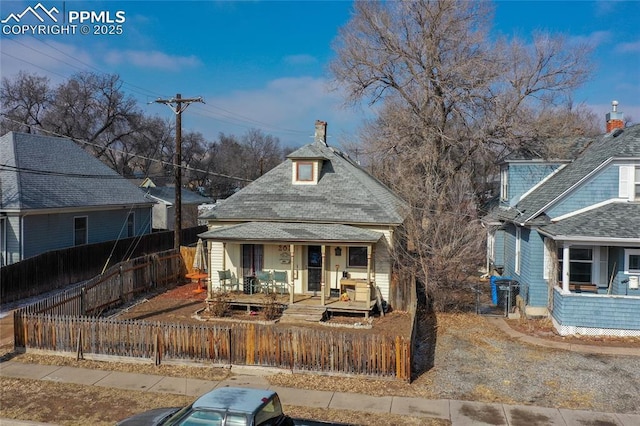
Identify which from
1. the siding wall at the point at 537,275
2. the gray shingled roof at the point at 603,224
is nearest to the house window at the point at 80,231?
the siding wall at the point at 537,275

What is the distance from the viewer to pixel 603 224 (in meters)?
15.7

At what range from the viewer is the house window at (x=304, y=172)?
21.9m

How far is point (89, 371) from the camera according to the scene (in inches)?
492

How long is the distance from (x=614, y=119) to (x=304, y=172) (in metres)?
14.2

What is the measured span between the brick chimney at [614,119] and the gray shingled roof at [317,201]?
404 inches

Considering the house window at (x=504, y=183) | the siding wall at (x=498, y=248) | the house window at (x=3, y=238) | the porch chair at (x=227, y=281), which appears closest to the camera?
the porch chair at (x=227, y=281)

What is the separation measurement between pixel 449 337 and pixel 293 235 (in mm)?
6364

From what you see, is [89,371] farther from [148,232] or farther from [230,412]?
[148,232]

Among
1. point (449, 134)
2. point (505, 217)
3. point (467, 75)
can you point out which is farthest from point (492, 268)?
point (467, 75)

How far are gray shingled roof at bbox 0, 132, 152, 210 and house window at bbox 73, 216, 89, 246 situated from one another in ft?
2.92

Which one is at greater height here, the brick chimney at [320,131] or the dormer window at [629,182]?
the brick chimney at [320,131]

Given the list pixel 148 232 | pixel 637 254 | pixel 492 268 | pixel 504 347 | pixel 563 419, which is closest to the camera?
pixel 563 419

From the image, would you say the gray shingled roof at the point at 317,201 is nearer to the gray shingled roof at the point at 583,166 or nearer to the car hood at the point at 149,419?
the gray shingled roof at the point at 583,166

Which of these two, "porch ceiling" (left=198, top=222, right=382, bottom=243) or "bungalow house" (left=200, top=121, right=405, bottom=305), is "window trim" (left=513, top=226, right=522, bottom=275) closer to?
"bungalow house" (left=200, top=121, right=405, bottom=305)
